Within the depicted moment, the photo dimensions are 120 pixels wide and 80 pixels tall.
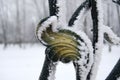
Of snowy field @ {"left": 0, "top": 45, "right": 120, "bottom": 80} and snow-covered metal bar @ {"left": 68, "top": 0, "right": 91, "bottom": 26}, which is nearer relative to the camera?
snow-covered metal bar @ {"left": 68, "top": 0, "right": 91, "bottom": 26}

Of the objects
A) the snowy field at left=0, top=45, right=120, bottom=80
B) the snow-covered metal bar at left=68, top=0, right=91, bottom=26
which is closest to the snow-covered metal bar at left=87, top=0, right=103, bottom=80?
the snow-covered metal bar at left=68, top=0, right=91, bottom=26

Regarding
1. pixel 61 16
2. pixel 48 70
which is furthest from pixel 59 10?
pixel 48 70

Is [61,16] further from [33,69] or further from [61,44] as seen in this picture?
[33,69]

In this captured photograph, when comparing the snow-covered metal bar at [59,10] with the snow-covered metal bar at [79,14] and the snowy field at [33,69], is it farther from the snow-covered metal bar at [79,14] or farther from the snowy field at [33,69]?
the snowy field at [33,69]

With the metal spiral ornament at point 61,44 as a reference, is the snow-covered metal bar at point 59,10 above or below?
above

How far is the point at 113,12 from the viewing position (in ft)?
77.6

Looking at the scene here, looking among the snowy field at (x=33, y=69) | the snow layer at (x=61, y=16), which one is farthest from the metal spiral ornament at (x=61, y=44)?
the snowy field at (x=33, y=69)

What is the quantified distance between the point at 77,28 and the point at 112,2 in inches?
4.4

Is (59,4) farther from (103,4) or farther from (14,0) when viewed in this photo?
(14,0)

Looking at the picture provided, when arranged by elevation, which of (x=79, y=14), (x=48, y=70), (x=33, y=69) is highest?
(x=79, y=14)

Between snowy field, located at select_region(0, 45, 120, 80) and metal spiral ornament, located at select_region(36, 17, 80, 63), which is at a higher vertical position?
metal spiral ornament, located at select_region(36, 17, 80, 63)

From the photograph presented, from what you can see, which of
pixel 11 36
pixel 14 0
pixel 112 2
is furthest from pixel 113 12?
pixel 112 2

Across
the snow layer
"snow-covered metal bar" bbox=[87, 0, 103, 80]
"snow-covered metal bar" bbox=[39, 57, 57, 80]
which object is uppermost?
the snow layer

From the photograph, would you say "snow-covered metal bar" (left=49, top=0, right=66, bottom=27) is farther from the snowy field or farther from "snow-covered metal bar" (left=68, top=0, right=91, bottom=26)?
the snowy field
